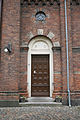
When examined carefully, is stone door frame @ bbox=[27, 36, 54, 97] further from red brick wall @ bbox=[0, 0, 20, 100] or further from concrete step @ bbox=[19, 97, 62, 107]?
concrete step @ bbox=[19, 97, 62, 107]

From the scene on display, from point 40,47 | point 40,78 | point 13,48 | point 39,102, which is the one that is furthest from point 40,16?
point 39,102

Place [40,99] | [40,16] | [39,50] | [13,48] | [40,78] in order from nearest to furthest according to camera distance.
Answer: [13,48] < [40,99] < [40,78] < [39,50] < [40,16]

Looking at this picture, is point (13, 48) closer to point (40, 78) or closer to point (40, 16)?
point (40, 78)

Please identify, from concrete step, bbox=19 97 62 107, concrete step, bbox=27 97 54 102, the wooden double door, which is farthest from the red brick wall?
the wooden double door

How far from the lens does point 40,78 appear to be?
9.72m

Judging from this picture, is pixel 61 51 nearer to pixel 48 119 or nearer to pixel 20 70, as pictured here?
pixel 20 70

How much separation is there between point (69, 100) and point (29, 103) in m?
2.33

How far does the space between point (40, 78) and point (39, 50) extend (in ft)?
6.14

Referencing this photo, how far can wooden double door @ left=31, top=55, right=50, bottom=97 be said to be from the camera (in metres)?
9.64

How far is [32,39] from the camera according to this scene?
9.88 meters

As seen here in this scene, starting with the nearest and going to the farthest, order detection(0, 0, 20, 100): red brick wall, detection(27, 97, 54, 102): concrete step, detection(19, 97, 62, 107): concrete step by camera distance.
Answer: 1. detection(19, 97, 62, 107): concrete step
2. detection(0, 0, 20, 100): red brick wall
3. detection(27, 97, 54, 102): concrete step

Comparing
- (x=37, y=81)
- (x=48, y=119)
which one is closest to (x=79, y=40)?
(x=37, y=81)

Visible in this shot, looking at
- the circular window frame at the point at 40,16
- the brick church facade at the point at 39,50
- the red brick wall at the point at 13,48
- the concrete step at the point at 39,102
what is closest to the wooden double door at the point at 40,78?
the brick church facade at the point at 39,50

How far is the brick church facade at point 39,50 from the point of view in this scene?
8.79 m
